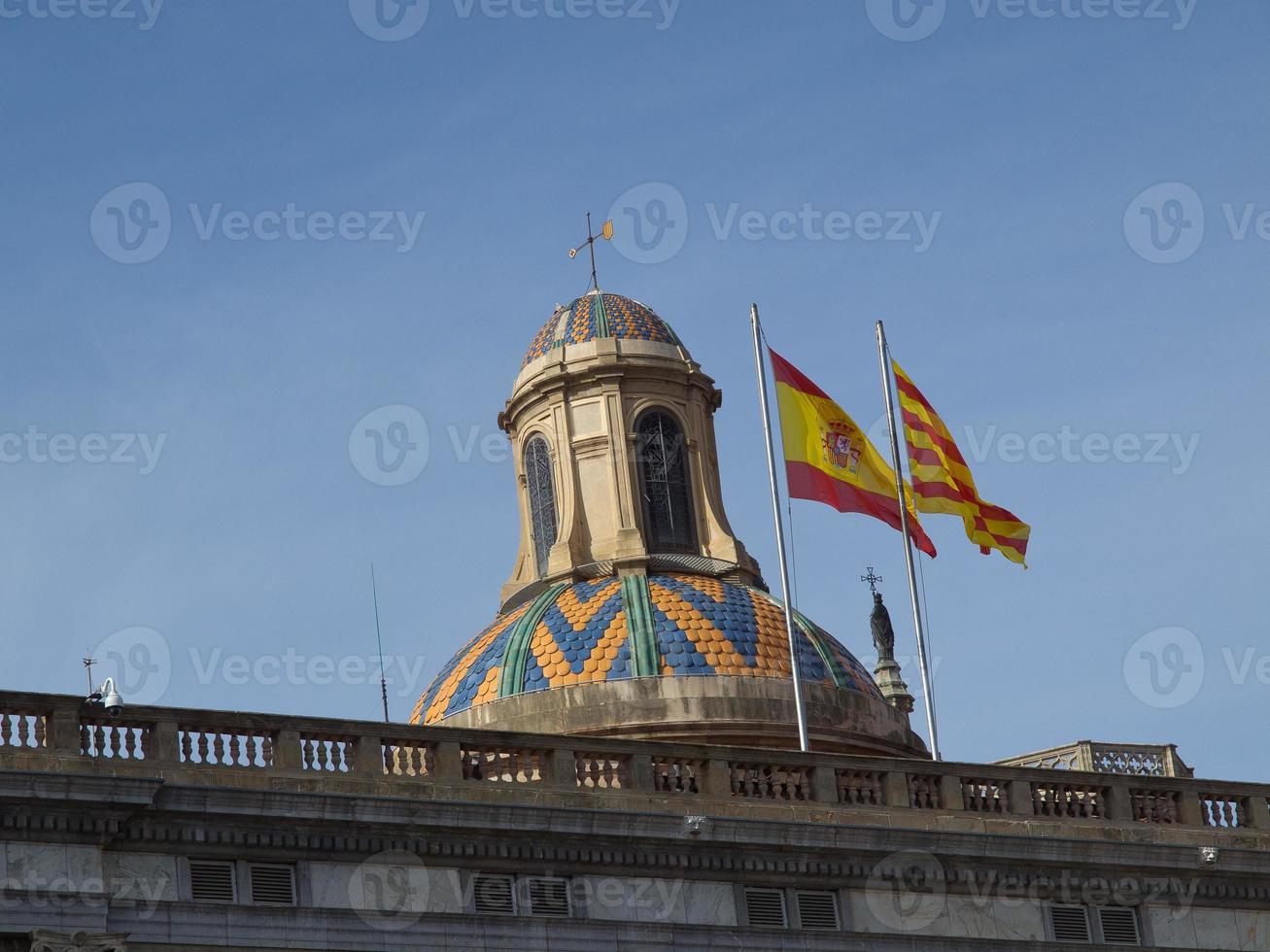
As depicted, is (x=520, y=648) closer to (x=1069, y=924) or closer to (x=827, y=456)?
(x=827, y=456)

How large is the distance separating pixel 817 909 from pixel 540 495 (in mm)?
25848

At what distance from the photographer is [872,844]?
34.9m

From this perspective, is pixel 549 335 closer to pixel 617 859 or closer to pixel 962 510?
pixel 962 510

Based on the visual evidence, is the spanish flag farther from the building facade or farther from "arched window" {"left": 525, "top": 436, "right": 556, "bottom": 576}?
"arched window" {"left": 525, "top": 436, "right": 556, "bottom": 576}

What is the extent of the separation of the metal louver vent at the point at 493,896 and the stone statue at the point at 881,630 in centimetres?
5448

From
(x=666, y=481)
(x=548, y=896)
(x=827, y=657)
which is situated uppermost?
(x=666, y=481)

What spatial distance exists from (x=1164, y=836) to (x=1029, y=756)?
652 centimetres

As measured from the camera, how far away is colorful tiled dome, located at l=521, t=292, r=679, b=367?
59031mm

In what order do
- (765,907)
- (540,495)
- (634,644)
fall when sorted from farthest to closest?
1. (540,495)
2. (634,644)
3. (765,907)

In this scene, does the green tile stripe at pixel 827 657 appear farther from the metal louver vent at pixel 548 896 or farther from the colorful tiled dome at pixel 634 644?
the metal louver vent at pixel 548 896

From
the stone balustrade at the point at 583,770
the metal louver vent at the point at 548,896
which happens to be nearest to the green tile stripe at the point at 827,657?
the stone balustrade at the point at 583,770

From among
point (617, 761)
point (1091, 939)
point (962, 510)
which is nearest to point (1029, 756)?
point (962, 510)

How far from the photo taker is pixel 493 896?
32656 mm

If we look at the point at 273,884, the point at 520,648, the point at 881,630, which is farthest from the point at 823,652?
the point at 881,630
